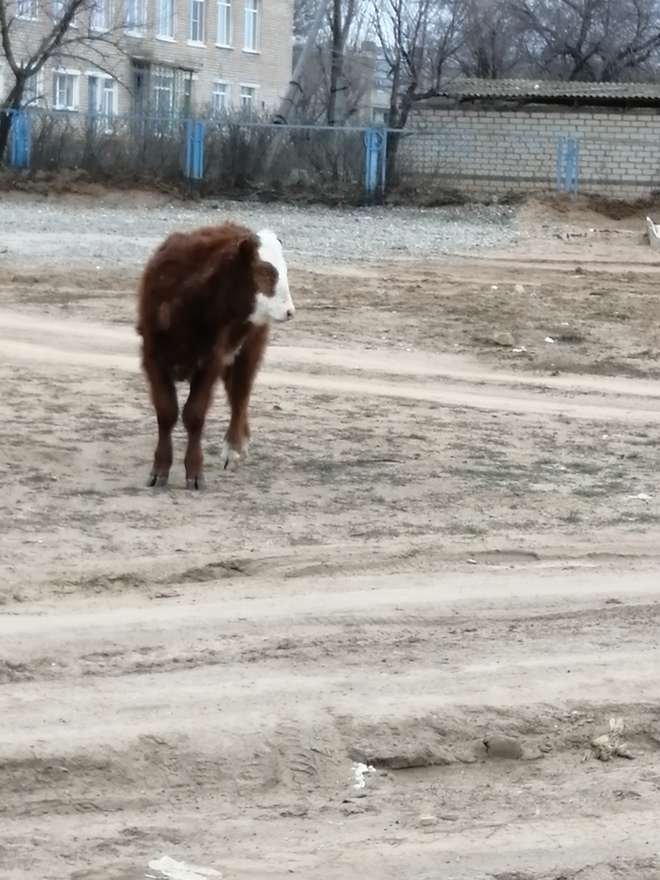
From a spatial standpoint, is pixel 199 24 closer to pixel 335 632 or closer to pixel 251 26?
pixel 251 26

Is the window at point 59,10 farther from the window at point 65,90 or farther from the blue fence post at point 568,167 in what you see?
the blue fence post at point 568,167

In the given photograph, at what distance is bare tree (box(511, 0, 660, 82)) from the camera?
5116 centimetres

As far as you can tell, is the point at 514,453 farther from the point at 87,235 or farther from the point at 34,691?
the point at 87,235

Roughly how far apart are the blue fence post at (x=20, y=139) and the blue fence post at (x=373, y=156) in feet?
25.0

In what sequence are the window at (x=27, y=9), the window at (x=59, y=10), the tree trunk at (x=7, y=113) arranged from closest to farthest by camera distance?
the tree trunk at (x=7, y=113)
the window at (x=59, y=10)
the window at (x=27, y=9)

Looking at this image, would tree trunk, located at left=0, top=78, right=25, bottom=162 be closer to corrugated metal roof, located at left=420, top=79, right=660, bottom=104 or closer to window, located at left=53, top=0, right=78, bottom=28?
window, located at left=53, top=0, right=78, bottom=28

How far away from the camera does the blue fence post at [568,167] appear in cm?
3659

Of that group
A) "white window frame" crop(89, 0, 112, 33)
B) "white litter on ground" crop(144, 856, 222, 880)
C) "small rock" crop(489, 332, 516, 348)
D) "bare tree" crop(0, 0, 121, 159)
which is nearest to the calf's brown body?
"white litter on ground" crop(144, 856, 222, 880)

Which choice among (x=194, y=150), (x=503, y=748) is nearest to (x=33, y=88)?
(x=194, y=150)

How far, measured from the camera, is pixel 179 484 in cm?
938

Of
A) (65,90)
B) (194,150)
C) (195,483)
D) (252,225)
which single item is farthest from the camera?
(65,90)

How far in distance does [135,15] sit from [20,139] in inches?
776

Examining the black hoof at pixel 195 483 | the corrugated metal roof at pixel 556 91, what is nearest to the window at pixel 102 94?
the corrugated metal roof at pixel 556 91

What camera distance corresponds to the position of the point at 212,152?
38.0 m
